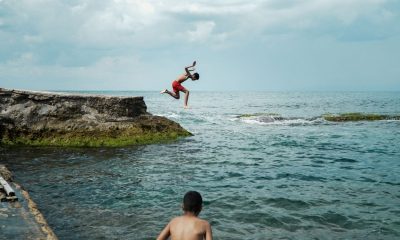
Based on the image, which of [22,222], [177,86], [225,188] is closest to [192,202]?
[22,222]

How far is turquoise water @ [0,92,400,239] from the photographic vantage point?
1000 centimetres

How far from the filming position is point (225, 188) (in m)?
14.0

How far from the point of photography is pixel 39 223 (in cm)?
799

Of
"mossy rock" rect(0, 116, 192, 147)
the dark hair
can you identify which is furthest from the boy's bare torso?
"mossy rock" rect(0, 116, 192, 147)

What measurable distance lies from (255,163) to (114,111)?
31.5ft

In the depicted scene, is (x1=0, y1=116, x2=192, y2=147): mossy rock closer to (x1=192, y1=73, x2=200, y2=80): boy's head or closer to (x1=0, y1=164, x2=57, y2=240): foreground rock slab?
(x1=192, y1=73, x2=200, y2=80): boy's head

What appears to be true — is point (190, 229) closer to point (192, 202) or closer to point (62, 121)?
point (192, 202)

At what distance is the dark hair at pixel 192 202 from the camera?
5.79 m

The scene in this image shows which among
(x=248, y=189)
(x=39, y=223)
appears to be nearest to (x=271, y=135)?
(x=248, y=189)

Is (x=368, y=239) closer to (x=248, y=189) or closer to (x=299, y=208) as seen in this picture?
(x=299, y=208)

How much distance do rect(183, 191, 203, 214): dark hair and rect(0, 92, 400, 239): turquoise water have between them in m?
3.75

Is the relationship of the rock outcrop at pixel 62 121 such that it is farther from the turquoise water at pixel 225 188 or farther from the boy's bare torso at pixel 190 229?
the boy's bare torso at pixel 190 229

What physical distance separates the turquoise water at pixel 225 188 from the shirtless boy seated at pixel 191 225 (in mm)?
3638

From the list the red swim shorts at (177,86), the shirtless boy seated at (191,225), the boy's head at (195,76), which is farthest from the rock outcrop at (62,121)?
the shirtless boy seated at (191,225)
